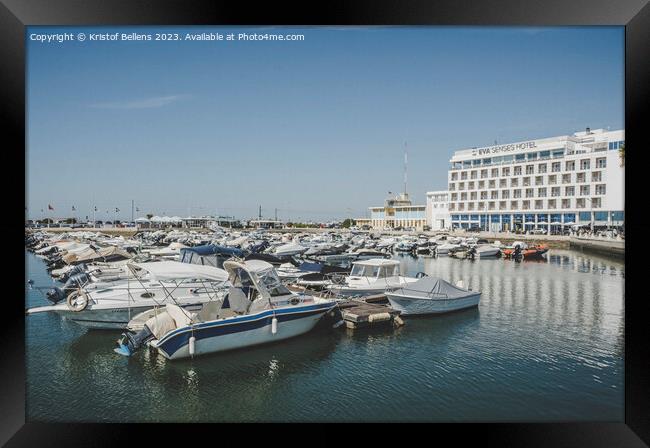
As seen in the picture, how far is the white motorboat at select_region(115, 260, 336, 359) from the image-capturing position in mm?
8484

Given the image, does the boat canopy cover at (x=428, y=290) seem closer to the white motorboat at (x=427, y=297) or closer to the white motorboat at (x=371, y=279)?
the white motorboat at (x=427, y=297)

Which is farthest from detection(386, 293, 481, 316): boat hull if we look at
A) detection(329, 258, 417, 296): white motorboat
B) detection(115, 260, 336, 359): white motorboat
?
detection(115, 260, 336, 359): white motorboat

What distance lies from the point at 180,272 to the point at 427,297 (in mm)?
6568

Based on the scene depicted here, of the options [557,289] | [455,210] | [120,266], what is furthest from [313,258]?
[557,289]

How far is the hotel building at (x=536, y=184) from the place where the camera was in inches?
596

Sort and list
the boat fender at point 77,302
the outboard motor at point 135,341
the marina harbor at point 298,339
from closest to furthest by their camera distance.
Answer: the marina harbor at point 298,339 < the outboard motor at point 135,341 < the boat fender at point 77,302

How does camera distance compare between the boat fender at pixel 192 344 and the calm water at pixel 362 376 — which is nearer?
the calm water at pixel 362 376

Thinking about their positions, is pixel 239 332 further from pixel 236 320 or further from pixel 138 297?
pixel 138 297

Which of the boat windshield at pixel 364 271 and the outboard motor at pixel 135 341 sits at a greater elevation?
the boat windshield at pixel 364 271

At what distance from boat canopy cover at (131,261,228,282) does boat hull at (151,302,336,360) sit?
129cm

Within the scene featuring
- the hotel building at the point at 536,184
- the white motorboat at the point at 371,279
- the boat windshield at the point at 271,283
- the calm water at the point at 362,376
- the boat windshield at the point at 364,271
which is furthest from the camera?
the hotel building at the point at 536,184
